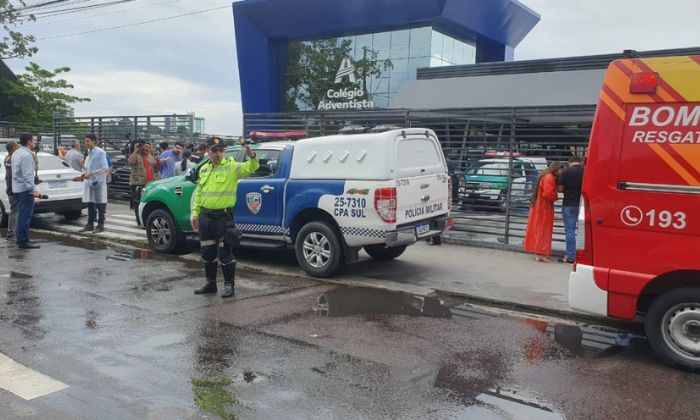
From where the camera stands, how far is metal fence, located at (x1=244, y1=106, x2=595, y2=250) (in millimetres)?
10484

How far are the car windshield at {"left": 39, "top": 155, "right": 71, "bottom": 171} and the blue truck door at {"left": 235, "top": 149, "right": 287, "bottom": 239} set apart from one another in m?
6.27

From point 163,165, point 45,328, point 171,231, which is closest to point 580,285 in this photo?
point 45,328

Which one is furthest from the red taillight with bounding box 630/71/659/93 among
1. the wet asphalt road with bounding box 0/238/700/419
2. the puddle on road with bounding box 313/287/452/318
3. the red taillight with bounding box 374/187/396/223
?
the red taillight with bounding box 374/187/396/223

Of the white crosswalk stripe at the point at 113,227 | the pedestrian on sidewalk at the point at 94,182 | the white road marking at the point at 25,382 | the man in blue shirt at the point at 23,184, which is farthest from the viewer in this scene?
the pedestrian on sidewalk at the point at 94,182

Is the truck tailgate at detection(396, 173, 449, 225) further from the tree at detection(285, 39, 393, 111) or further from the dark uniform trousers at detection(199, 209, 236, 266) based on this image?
the tree at detection(285, 39, 393, 111)

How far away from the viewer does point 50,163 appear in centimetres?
1320

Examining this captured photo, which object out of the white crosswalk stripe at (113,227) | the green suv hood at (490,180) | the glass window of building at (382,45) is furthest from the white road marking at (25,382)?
the glass window of building at (382,45)

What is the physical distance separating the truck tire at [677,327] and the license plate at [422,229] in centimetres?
351

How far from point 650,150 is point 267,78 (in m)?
30.7

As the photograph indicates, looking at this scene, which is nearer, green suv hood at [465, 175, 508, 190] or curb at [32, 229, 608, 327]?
curb at [32, 229, 608, 327]

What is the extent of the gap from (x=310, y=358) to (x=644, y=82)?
3607mm

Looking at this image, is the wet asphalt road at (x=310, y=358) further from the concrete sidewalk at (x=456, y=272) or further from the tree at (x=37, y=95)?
the tree at (x=37, y=95)

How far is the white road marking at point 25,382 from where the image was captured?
4.29 meters

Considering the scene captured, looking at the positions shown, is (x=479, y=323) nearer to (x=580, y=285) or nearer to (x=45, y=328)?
(x=580, y=285)
